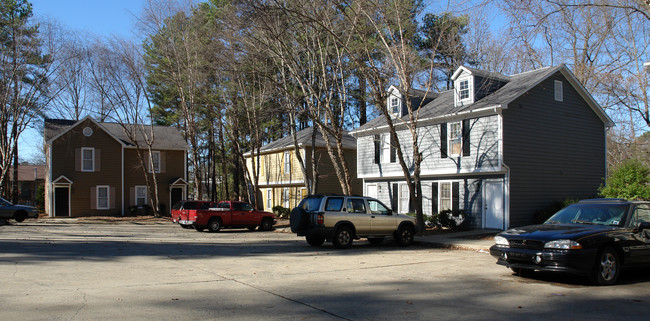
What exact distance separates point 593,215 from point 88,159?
3671cm

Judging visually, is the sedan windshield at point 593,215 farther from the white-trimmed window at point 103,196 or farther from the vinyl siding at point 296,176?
the white-trimmed window at point 103,196

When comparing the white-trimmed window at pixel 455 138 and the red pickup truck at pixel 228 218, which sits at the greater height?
the white-trimmed window at pixel 455 138

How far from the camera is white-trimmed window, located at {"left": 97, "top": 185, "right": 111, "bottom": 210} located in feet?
128

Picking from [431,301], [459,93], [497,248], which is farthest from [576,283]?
[459,93]

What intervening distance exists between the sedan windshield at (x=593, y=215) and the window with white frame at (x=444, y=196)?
43.4ft

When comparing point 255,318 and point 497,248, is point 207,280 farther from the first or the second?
point 497,248

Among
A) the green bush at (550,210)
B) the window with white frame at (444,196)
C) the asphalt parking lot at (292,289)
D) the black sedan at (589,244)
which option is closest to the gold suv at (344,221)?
the asphalt parking lot at (292,289)

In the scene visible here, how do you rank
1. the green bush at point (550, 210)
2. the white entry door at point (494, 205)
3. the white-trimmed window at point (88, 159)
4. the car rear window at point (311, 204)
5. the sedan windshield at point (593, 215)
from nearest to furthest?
the sedan windshield at point (593, 215), the car rear window at point (311, 204), the white entry door at point (494, 205), the green bush at point (550, 210), the white-trimmed window at point (88, 159)

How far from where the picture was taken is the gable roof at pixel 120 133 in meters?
38.4

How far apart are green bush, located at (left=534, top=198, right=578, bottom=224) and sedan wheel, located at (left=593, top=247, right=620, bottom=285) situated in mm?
12667

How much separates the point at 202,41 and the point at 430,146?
14.9 m

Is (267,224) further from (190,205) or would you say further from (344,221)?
(344,221)

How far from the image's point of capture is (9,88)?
3256 centimetres

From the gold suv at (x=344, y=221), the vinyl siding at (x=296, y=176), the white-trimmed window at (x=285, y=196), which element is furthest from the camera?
the white-trimmed window at (x=285, y=196)
